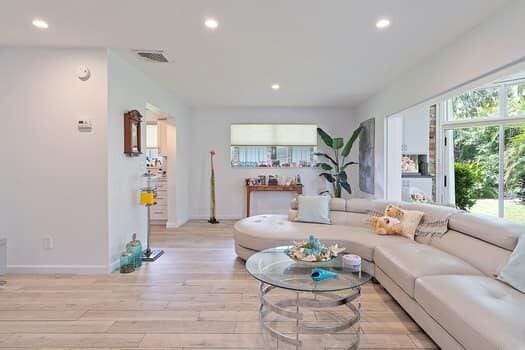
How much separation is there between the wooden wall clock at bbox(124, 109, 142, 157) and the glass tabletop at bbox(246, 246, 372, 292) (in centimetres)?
217

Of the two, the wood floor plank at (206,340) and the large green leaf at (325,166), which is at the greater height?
the large green leaf at (325,166)

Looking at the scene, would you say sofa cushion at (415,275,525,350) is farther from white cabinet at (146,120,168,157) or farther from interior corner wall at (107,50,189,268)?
white cabinet at (146,120,168,157)

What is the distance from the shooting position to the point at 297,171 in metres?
6.93

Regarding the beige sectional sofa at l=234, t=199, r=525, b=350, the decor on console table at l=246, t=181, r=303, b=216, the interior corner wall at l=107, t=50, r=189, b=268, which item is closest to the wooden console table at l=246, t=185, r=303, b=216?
the decor on console table at l=246, t=181, r=303, b=216

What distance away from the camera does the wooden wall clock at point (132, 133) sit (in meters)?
3.78

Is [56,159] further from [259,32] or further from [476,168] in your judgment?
[476,168]

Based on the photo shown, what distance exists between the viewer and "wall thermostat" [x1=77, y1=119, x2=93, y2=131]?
342cm

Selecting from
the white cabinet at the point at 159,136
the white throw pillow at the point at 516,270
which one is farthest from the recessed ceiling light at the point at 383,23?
the white cabinet at the point at 159,136

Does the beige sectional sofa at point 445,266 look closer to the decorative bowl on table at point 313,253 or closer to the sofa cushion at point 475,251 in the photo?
the sofa cushion at point 475,251

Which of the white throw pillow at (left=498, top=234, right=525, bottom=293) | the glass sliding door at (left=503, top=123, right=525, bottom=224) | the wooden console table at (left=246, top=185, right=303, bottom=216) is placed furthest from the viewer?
the wooden console table at (left=246, top=185, right=303, bottom=216)

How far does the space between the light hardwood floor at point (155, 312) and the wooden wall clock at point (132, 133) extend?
146 centimetres

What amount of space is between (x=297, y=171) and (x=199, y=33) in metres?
4.38

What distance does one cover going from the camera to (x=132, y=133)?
3.85m

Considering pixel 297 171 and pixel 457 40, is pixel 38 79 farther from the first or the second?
pixel 297 171
